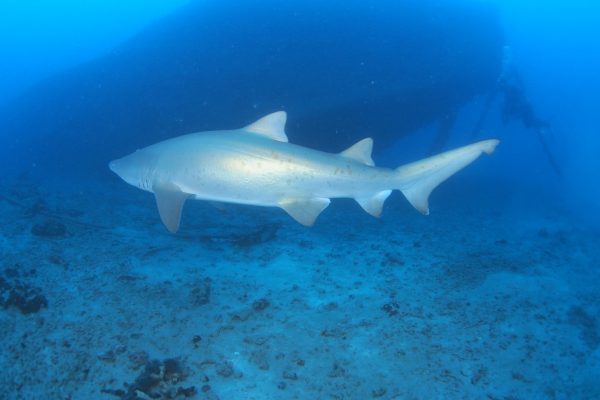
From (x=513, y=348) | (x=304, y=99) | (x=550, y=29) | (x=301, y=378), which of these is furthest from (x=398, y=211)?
(x=550, y=29)

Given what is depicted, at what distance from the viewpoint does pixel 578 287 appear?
741 centimetres

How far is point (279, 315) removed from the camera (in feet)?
17.2

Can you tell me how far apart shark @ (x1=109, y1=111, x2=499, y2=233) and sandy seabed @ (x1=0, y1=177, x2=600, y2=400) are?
1678mm

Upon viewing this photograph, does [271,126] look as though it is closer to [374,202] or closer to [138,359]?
[374,202]

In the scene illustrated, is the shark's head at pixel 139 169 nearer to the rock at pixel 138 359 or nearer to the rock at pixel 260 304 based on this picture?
the rock at pixel 138 359

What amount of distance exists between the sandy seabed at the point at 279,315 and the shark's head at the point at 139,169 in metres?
1.78

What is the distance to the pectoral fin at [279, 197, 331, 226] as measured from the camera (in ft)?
14.7

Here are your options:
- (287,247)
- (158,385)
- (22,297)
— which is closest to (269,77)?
(287,247)

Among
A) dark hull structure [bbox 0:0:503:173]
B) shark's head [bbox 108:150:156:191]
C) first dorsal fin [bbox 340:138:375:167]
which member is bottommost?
shark's head [bbox 108:150:156:191]

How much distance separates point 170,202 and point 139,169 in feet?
3.14

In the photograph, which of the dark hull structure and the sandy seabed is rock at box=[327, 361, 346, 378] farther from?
the dark hull structure

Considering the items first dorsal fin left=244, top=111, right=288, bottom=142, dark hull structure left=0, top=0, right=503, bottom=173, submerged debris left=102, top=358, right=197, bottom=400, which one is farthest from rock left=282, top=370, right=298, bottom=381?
dark hull structure left=0, top=0, right=503, bottom=173

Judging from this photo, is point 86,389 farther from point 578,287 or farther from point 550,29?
point 550,29

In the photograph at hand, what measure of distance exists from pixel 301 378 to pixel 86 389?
2.37m
